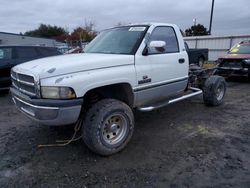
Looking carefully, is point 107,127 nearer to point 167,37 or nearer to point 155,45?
point 155,45

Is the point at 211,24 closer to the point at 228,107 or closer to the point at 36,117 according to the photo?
the point at 228,107

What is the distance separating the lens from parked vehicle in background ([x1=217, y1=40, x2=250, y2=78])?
9844 millimetres

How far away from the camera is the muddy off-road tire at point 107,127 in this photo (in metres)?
3.61

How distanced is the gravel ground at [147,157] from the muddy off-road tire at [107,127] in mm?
186

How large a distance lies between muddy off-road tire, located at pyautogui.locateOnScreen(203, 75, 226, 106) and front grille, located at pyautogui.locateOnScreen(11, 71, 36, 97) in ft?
14.1

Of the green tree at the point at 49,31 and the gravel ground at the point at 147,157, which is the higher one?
the green tree at the point at 49,31

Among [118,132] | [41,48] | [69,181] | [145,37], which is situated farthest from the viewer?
[41,48]

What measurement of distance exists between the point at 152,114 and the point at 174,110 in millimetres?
656

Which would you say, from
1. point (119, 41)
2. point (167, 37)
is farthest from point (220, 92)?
point (119, 41)

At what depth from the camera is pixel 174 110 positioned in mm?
6227

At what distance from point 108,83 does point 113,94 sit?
0.55m

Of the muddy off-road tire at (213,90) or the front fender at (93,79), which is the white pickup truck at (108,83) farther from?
the muddy off-road tire at (213,90)

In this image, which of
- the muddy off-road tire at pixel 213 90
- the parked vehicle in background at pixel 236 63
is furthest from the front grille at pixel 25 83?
the parked vehicle in background at pixel 236 63

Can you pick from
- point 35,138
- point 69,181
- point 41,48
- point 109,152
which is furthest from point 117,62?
point 41,48
